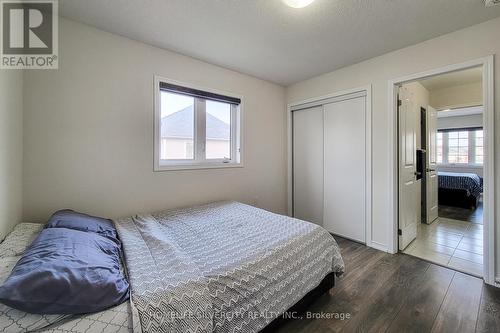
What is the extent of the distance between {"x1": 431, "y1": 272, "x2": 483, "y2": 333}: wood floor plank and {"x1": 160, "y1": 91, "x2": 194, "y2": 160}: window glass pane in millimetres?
2798

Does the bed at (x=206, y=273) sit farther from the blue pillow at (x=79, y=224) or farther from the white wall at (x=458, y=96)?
the white wall at (x=458, y=96)

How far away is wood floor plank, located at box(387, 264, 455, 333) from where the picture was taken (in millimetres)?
1525

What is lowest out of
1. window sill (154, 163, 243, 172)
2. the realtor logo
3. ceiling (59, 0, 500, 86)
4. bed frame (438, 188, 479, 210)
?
bed frame (438, 188, 479, 210)

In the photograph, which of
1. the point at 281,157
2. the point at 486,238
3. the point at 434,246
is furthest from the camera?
the point at 281,157

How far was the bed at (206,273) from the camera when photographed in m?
0.91

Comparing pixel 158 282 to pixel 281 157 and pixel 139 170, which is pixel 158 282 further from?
pixel 281 157

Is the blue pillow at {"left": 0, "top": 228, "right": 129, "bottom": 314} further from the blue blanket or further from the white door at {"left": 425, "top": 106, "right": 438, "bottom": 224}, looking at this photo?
the blue blanket

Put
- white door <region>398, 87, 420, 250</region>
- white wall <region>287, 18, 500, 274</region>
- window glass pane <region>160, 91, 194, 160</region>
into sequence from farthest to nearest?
white door <region>398, 87, 420, 250</region> < window glass pane <region>160, 91, 194, 160</region> < white wall <region>287, 18, 500, 274</region>

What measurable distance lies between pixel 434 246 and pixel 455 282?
91cm

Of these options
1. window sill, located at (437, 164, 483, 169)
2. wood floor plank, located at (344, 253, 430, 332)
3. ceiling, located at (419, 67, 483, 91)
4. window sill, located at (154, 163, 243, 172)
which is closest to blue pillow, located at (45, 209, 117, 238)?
window sill, located at (154, 163, 243, 172)

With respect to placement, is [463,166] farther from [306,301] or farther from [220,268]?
[220,268]

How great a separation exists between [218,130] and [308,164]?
1.60 metres

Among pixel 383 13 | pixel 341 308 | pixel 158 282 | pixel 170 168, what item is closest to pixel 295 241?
pixel 341 308

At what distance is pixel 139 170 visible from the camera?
232cm
